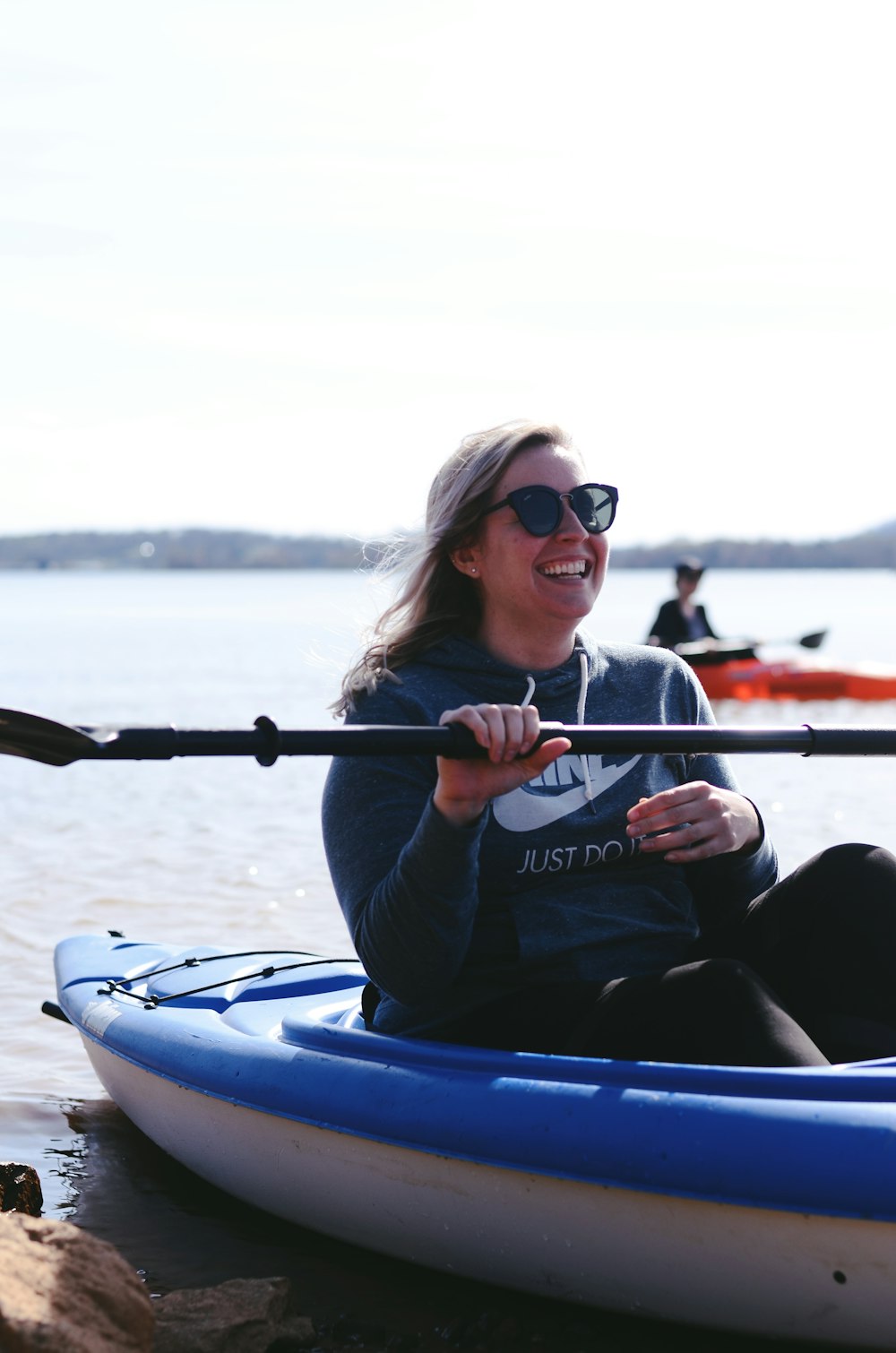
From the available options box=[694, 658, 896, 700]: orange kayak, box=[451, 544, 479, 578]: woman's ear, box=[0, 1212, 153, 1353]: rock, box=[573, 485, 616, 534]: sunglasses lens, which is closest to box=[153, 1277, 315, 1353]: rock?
box=[0, 1212, 153, 1353]: rock

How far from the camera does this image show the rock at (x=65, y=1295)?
1.93m

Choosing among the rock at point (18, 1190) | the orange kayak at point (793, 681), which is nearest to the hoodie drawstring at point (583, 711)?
the rock at point (18, 1190)

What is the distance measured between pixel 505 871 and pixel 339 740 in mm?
424

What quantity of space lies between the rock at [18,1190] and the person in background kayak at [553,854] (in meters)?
0.73

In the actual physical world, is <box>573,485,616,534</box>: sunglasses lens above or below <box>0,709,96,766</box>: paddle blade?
above

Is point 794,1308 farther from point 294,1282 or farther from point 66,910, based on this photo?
point 66,910

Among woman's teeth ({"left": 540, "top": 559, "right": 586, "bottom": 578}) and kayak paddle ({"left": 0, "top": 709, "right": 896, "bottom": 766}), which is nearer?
kayak paddle ({"left": 0, "top": 709, "right": 896, "bottom": 766})

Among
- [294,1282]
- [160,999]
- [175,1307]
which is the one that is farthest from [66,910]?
[175,1307]

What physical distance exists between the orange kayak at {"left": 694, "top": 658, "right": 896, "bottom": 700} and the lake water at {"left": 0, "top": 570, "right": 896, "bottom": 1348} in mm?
A: 210

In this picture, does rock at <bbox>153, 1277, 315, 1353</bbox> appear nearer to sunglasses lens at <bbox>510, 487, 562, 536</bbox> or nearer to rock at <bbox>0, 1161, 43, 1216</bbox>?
rock at <bbox>0, 1161, 43, 1216</bbox>

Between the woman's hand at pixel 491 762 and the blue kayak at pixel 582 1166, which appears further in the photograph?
the woman's hand at pixel 491 762

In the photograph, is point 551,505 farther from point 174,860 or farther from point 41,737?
point 174,860

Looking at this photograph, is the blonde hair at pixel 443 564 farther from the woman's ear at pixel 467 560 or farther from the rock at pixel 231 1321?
the rock at pixel 231 1321

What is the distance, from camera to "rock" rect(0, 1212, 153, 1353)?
1934 millimetres
